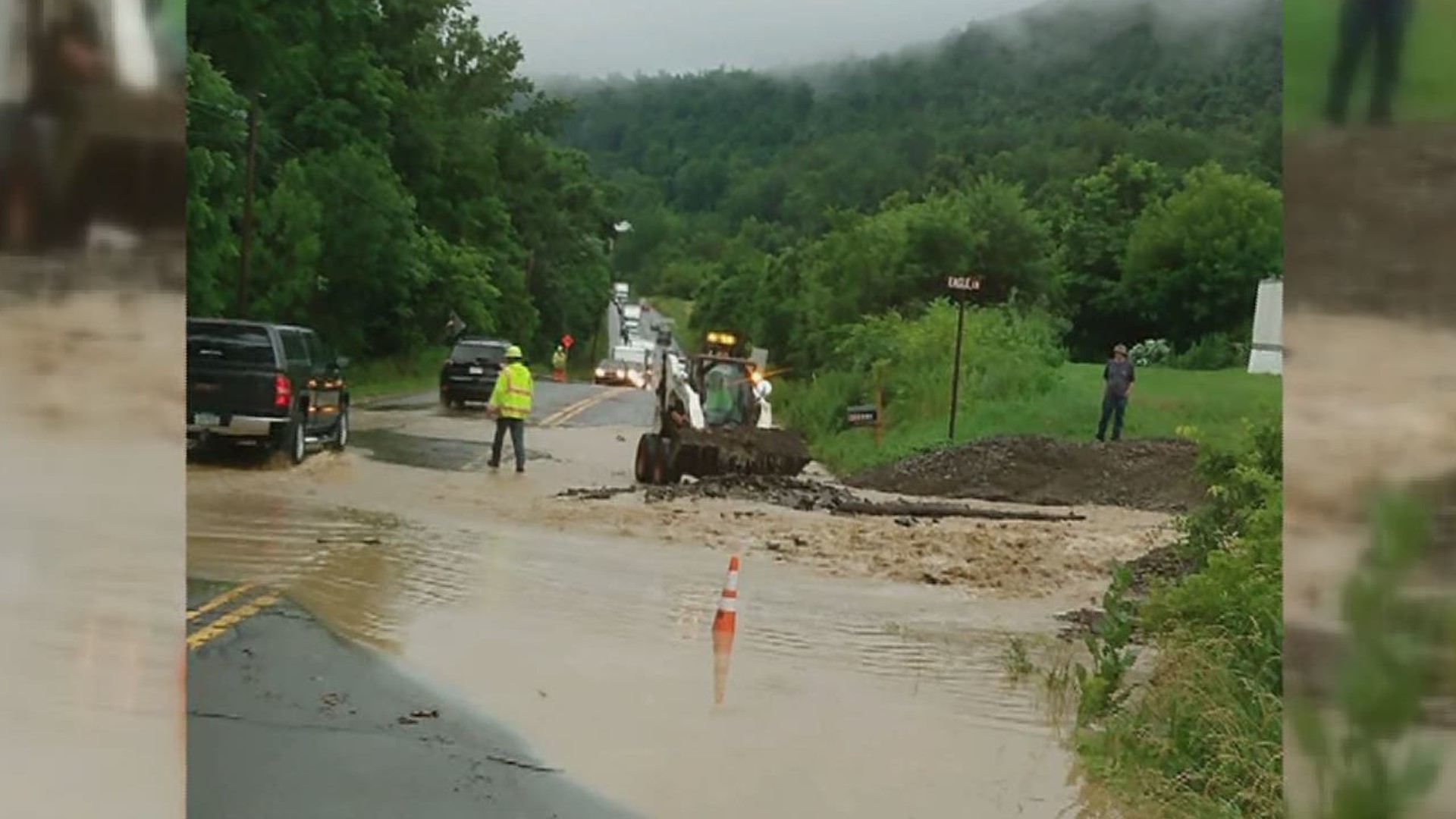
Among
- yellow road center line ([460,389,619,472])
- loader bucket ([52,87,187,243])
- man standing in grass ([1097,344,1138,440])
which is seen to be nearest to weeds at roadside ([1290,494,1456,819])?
loader bucket ([52,87,187,243])

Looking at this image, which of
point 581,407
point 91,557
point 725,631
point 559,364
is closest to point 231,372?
point 725,631

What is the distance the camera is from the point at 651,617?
7.41m

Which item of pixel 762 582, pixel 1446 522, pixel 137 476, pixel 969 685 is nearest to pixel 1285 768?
pixel 1446 522

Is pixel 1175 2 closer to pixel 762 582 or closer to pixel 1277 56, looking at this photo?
pixel 1277 56

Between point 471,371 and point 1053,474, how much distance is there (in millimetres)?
4984

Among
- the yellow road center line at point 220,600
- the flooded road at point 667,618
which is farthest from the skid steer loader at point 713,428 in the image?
the yellow road center line at point 220,600

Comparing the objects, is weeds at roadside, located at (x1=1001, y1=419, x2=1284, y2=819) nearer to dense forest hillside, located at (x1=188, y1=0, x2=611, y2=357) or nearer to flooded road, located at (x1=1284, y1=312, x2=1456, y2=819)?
flooded road, located at (x1=1284, y1=312, x2=1456, y2=819)

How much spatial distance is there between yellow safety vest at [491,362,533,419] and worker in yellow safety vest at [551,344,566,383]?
0.89 feet

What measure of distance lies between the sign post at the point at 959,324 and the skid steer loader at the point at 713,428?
2782 millimetres

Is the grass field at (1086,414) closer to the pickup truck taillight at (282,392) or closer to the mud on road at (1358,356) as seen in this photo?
the mud on road at (1358,356)

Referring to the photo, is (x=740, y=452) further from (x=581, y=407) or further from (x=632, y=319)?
(x=632, y=319)

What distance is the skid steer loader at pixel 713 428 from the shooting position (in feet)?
45.1

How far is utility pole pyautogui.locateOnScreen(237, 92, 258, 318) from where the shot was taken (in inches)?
234

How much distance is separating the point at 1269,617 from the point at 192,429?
5.76m
